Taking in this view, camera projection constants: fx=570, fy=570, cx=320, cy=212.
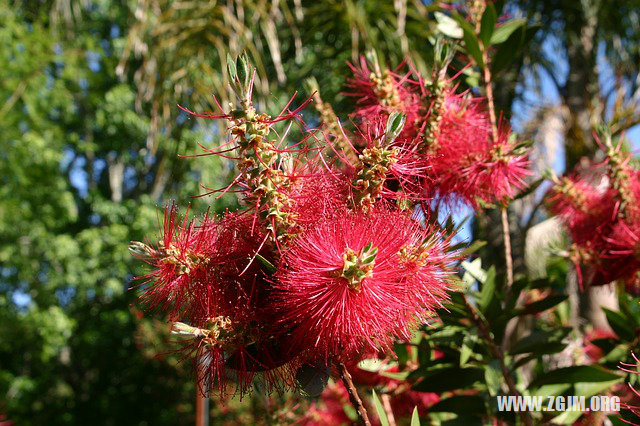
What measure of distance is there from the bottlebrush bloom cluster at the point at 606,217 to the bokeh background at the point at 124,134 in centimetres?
123

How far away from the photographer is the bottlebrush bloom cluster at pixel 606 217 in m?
0.75

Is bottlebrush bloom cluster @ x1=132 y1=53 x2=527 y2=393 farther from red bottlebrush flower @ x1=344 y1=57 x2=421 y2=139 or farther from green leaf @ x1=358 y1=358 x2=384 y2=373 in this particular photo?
green leaf @ x1=358 y1=358 x2=384 y2=373

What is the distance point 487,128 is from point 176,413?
5168 mm

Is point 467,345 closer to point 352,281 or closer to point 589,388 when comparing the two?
point 589,388

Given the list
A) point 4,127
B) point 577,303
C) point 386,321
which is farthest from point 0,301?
point 386,321

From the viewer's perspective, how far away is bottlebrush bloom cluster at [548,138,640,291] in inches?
29.6

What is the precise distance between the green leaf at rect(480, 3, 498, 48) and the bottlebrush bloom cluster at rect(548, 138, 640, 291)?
0.21 m

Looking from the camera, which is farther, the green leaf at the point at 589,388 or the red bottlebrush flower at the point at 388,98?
the green leaf at the point at 589,388

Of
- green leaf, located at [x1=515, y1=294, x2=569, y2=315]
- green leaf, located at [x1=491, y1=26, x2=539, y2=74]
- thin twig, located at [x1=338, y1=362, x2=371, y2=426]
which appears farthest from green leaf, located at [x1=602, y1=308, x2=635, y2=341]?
thin twig, located at [x1=338, y1=362, x2=371, y2=426]

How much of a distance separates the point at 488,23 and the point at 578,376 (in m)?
0.49

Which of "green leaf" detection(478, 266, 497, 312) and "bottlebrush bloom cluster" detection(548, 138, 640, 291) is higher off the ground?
"bottlebrush bloom cluster" detection(548, 138, 640, 291)

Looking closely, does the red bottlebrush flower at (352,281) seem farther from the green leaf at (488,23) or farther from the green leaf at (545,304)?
the green leaf at (488,23)

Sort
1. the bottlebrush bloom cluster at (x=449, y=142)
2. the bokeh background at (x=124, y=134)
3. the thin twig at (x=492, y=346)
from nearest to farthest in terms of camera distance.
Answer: the bottlebrush bloom cluster at (x=449, y=142) < the thin twig at (x=492, y=346) < the bokeh background at (x=124, y=134)

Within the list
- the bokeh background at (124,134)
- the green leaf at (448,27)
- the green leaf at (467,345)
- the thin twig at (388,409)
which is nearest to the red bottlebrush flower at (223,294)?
the green leaf at (467,345)
